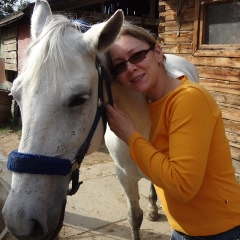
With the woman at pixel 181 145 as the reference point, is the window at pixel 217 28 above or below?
above

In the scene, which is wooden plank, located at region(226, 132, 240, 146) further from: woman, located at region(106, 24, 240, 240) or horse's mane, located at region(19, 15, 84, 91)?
horse's mane, located at region(19, 15, 84, 91)

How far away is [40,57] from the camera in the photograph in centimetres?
132

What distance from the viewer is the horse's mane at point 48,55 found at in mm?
1294

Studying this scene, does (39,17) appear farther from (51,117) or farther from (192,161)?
(192,161)

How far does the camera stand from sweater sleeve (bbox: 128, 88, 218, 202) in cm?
121

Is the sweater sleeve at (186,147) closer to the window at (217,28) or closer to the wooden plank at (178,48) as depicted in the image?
the window at (217,28)

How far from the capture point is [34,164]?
122cm

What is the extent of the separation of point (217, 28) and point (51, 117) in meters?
3.83

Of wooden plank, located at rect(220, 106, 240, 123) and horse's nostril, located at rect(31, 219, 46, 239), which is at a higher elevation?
horse's nostril, located at rect(31, 219, 46, 239)

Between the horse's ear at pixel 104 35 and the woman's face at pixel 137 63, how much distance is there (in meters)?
0.10

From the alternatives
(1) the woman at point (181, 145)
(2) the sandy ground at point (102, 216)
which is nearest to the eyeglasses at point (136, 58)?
(1) the woman at point (181, 145)

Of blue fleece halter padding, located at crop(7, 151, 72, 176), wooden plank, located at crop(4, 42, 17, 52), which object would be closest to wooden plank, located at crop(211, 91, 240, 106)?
blue fleece halter padding, located at crop(7, 151, 72, 176)

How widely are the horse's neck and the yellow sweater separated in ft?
0.97

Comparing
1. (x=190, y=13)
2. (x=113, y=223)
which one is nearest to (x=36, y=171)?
(x=113, y=223)
